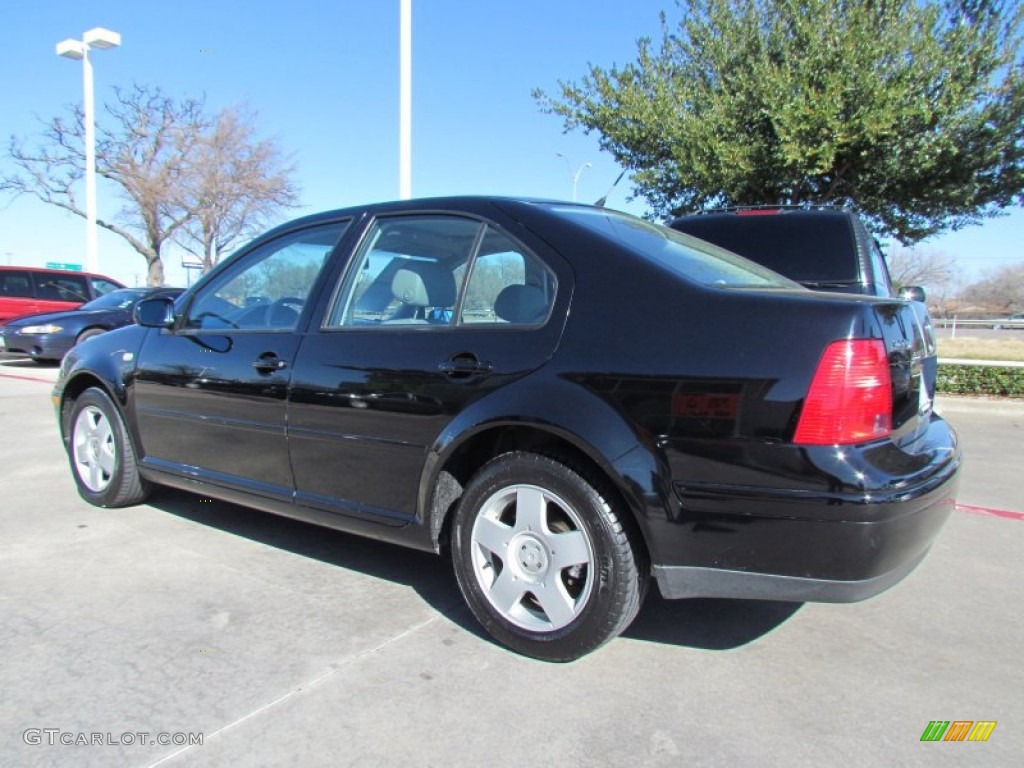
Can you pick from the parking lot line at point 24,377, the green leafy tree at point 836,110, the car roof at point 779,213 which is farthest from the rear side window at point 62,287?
the car roof at point 779,213

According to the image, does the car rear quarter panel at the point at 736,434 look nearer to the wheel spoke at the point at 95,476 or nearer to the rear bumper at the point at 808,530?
the rear bumper at the point at 808,530

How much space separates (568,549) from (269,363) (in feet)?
5.31

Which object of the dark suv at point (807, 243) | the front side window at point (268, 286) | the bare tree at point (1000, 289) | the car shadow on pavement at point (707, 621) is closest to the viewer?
the car shadow on pavement at point (707, 621)

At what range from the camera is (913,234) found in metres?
11.6

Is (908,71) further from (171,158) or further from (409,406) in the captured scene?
(171,158)

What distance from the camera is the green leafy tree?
30.1ft

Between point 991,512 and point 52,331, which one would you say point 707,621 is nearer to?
point 991,512

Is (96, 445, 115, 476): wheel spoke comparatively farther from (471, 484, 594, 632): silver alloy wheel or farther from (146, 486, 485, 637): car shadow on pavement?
(471, 484, 594, 632): silver alloy wheel

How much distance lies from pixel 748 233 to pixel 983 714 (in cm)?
376

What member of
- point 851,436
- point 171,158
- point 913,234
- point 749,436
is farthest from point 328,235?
Answer: point 171,158

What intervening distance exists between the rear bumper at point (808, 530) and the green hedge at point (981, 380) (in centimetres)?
827

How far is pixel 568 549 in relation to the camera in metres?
2.50

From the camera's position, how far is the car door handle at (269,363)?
128 inches

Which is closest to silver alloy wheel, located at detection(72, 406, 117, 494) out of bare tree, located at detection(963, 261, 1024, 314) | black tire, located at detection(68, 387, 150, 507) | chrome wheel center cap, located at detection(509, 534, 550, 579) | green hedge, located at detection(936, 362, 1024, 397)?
black tire, located at detection(68, 387, 150, 507)
